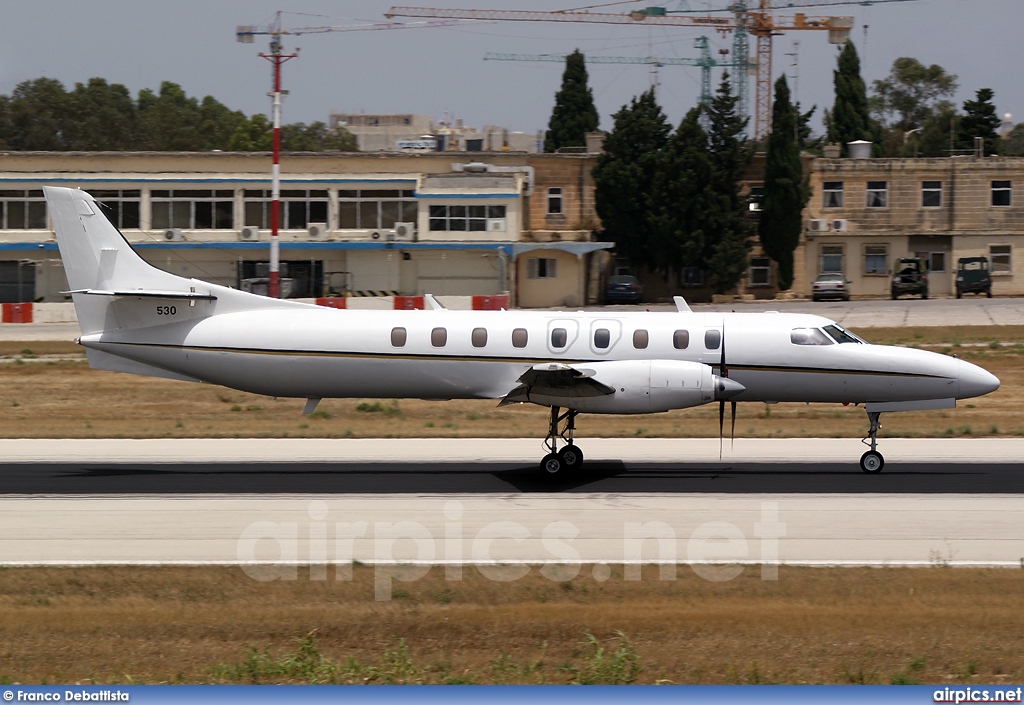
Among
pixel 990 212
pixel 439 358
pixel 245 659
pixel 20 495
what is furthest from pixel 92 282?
pixel 990 212

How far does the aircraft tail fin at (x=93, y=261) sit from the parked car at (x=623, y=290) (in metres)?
41.2

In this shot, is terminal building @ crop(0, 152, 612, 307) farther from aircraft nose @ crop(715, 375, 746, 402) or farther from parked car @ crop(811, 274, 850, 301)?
aircraft nose @ crop(715, 375, 746, 402)

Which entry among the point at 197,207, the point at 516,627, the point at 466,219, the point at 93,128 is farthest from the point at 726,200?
the point at 93,128

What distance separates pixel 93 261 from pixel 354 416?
942cm

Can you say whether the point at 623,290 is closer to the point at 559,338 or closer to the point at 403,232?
the point at 403,232

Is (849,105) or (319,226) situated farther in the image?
(849,105)

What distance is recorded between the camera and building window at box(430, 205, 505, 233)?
61.8m

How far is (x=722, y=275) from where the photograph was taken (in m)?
62.7

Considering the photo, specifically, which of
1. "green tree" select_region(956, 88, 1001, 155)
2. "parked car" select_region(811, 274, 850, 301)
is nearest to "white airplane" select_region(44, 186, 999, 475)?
"parked car" select_region(811, 274, 850, 301)

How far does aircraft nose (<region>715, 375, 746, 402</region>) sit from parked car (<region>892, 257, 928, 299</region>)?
44.0 metres

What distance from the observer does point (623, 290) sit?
61.5m

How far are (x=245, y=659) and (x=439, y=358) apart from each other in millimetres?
10898

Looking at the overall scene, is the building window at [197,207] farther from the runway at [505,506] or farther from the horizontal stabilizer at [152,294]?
the horizontal stabilizer at [152,294]

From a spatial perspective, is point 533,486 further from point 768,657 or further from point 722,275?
point 722,275
